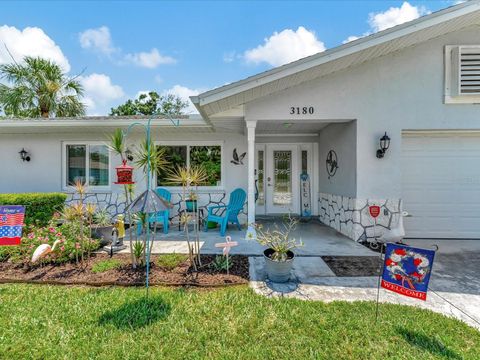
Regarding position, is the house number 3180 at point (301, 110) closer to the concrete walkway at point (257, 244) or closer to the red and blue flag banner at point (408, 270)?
the concrete walkway at point (257, 244)

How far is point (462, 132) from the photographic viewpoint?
5152 mm

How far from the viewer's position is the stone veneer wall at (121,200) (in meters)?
6.85

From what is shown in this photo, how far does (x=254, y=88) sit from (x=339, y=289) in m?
3.48

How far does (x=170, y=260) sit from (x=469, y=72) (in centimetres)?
653

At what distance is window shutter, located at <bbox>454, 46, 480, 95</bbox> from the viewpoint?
15.6ft

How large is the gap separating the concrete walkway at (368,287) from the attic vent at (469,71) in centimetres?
323

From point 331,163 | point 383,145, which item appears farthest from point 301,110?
point 331,163

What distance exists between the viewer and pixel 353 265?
12.6ft

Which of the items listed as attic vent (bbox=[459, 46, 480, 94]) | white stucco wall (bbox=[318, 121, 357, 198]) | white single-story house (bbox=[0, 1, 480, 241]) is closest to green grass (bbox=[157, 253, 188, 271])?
white single-story house (bbox=[0, 1, 480, 241])

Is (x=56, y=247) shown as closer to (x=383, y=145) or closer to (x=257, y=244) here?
(x=257, y=244)

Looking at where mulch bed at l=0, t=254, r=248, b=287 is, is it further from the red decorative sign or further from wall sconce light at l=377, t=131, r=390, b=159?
wall sconce light at l=377, t=131, r=390, b=159

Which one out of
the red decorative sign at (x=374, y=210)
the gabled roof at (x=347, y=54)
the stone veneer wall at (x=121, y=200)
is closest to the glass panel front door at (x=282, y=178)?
the stone veneer wall at (x=121, y=200)

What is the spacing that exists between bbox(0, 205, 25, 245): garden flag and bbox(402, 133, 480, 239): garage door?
287 inches

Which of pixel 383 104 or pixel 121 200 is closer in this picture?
pixel 383 104
